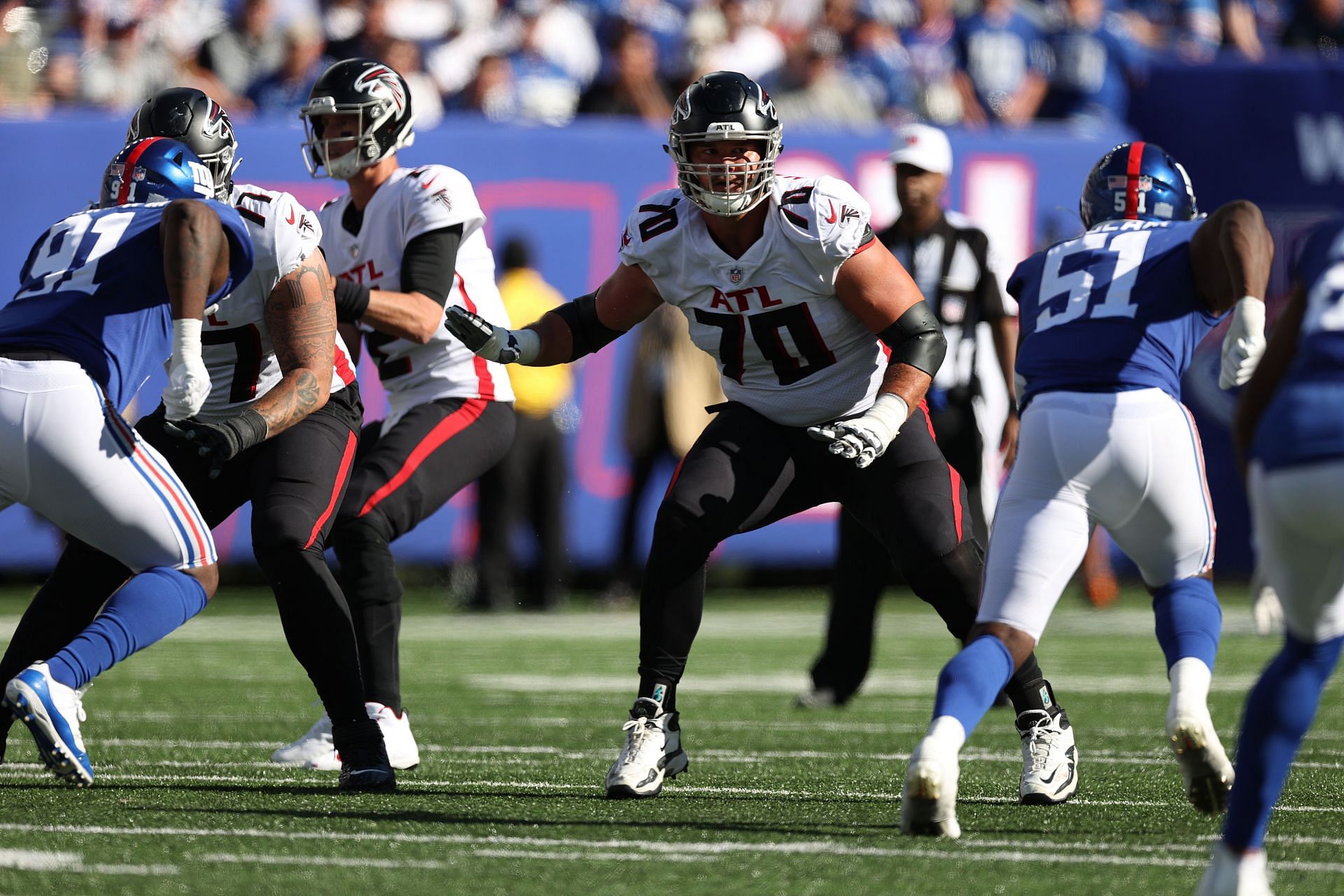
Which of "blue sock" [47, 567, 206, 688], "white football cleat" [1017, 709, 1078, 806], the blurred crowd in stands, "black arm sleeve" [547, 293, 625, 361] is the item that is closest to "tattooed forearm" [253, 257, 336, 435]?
"blue sock" [47, 567, 206, 688]

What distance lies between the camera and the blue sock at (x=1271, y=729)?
2.96m

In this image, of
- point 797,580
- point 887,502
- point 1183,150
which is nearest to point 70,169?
point 797,580

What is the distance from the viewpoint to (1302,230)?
473 inches

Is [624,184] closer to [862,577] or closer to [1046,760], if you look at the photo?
[862,577]

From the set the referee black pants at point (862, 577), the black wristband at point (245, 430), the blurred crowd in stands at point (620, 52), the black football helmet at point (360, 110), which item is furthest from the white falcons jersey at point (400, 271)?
the blurred crowd in stands at point (620, 52)

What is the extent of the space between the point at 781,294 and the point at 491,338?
709 millimetres

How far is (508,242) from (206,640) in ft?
10.1

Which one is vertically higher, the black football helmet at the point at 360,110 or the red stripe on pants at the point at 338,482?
the black football helmet at the point at 360,110

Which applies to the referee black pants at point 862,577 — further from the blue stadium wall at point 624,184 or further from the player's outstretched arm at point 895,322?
the blue stadium wall at point 624,184

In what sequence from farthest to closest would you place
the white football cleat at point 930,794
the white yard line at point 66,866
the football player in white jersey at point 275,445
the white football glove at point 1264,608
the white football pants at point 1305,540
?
→ the white football glove at point 1264,608
the football player in white jersey at point 275,445
the white football cleat at point 930,794
the white yard line at point 66,866
the white football pants at point 1305,540

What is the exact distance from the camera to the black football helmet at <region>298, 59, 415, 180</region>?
5.39 m

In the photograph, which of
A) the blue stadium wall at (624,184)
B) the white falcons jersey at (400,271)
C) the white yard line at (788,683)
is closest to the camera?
the white falcons jersey at (400,271)

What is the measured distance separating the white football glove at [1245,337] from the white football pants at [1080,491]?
167mm

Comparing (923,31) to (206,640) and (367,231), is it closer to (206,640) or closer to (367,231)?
(206,640)
